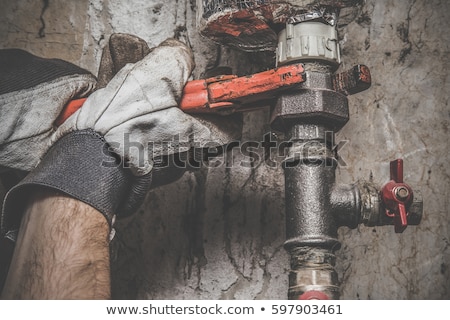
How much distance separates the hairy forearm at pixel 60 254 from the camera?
67cm

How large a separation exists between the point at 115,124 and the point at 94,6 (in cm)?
48

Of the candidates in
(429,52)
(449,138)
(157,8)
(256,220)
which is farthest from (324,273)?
(157,8)

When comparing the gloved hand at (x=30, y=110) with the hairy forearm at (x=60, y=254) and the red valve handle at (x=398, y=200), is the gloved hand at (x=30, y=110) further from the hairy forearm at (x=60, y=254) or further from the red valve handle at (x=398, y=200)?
the red valve handle at (x=398, y=200)

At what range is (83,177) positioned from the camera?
0.72 m

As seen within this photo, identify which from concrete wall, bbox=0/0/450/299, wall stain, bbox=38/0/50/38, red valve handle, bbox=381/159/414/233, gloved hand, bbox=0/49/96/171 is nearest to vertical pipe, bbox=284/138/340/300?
red valve handle, bbox=381/159/414/233

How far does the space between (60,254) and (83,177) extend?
0.34ft

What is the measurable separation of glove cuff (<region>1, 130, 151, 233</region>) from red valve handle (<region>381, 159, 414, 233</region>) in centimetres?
34

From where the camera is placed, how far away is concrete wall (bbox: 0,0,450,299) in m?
0.93

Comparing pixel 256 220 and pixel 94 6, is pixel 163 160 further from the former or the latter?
pixel 94 6

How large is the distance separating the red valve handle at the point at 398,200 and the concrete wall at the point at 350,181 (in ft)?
0.60

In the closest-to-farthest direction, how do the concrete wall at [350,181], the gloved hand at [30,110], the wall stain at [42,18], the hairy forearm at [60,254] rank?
the hairy forearm at [60,254]
the gloved hand at [30,110]
the concrete wall at [350,181]
the wall stain at [42,18]

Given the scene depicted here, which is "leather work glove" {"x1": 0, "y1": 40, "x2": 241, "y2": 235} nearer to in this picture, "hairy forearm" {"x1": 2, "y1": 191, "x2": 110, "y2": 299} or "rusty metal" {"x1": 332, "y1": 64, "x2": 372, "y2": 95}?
"hairy forearm" {"x1": 2, "y1": 191, "x2": 110, "y2": 299}

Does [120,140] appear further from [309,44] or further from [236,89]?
[309,44]

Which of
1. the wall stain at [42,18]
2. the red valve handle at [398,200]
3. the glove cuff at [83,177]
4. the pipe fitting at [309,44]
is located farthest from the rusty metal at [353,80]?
the wall stain at [42,18]
